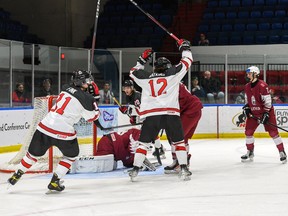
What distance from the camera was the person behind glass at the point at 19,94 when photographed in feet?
29.8

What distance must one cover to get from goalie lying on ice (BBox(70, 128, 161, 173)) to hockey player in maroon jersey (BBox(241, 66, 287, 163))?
1.59m

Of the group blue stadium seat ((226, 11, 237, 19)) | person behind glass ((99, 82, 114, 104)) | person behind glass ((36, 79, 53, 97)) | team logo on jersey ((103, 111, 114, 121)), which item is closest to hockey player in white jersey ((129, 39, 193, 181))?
person behind glass ((36, 79, 53, 97))

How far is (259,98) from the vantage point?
743 cm

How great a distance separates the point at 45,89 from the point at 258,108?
144 inches

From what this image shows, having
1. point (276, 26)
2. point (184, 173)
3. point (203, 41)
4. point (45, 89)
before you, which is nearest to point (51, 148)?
point (184, 173)

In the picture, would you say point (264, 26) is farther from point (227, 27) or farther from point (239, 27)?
point (227, 27)

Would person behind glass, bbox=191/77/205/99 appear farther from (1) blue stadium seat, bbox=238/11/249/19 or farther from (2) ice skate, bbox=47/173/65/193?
(2) ice skate, bbox=47/173/65/193

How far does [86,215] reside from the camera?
4211 millimetres

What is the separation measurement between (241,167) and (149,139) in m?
1.70

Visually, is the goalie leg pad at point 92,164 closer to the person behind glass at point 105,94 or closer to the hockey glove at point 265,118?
the hockey glove at point 265,118

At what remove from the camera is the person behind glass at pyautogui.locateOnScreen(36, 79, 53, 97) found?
9477mm

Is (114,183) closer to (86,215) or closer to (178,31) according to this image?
(86,215)

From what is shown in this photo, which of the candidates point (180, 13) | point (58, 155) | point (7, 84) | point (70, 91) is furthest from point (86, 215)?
point (180, 13)

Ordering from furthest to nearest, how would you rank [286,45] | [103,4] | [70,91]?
[103,4] < [286,45] < [70,91]
